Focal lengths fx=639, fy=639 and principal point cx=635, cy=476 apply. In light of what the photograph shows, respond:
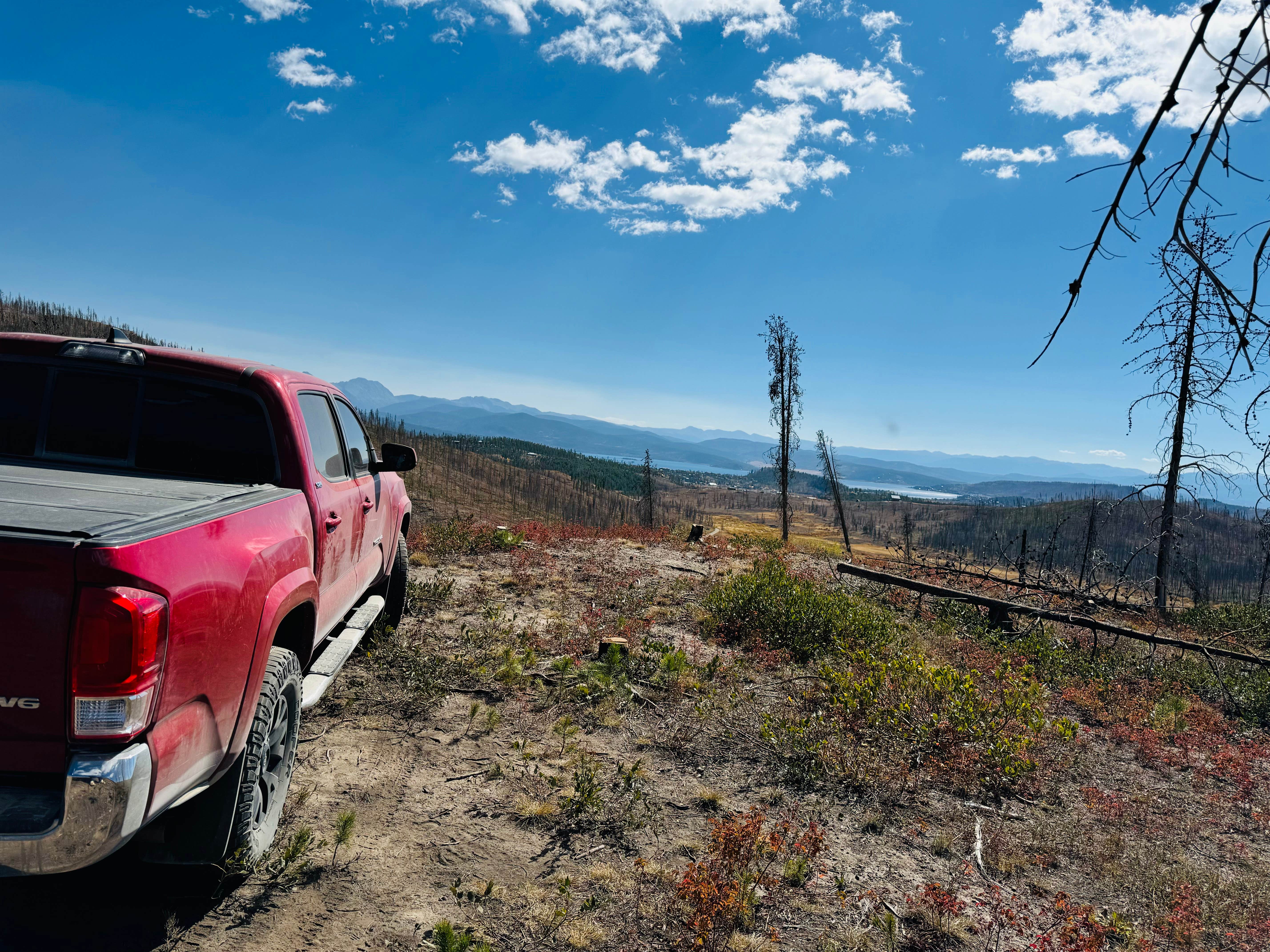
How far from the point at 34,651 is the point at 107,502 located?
0.73 m

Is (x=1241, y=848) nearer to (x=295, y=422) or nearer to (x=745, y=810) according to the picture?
(x=745, y=810)

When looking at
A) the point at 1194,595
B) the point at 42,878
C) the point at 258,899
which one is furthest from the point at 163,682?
the point at 1194,595

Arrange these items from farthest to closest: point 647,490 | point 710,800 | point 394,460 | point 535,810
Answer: point 647,490, point 394,460, point 710,800, point 535,810

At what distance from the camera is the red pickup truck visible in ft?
6.61

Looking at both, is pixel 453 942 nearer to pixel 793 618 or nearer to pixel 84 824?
pixel 84 824

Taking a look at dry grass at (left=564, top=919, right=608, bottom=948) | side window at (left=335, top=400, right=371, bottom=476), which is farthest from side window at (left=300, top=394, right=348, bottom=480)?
dry grass at (left=564, top=919, right=608, bottom=948)

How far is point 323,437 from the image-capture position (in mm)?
4527

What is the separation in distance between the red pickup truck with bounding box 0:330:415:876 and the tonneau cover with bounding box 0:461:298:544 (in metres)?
0.01

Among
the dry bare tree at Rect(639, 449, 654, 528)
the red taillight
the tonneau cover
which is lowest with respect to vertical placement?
the dry bare tree at Rect(639, 449, 654, 528)

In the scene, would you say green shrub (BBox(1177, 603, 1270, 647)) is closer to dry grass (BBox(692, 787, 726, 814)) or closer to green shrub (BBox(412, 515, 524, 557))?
dry grass (BBox(692, 787, 726, 814))

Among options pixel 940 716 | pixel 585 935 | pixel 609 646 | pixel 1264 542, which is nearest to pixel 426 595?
pixel 609 646

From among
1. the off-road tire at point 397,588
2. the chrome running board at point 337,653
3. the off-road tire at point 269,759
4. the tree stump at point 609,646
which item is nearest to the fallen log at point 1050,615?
the tree stump at point 609,646

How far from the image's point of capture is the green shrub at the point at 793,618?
848 cm

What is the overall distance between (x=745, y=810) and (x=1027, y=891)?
1.82 meters
